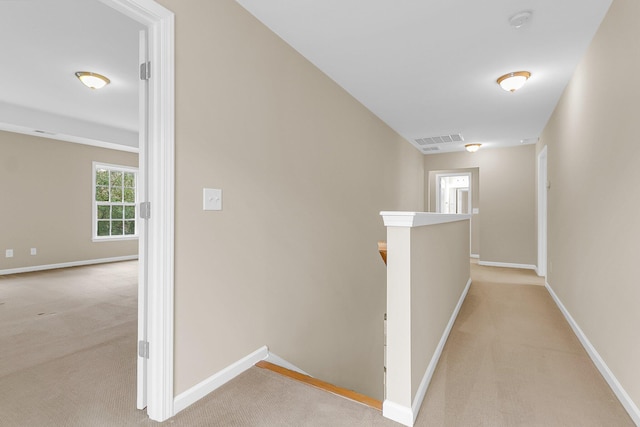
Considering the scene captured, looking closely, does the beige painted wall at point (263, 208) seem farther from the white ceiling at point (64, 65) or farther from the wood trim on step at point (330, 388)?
the white ceiling at point (64, 65)

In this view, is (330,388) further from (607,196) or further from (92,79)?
(92,79)

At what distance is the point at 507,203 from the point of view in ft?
21.9

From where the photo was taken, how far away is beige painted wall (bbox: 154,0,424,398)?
1.81 m

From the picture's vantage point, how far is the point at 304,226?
2.88m

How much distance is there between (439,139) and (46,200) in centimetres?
715

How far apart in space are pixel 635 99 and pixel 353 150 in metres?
2.51

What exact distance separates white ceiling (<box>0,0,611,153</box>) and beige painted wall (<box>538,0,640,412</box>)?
337 mm

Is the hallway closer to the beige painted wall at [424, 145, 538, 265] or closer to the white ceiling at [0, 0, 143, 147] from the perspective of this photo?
the beige painted wall at [424, 145, 538, 265]

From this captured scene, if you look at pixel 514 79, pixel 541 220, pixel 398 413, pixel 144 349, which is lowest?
pixel 398 413

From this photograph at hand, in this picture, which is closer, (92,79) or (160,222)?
(160,222)

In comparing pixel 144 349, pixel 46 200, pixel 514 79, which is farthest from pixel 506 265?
pixel 46 200

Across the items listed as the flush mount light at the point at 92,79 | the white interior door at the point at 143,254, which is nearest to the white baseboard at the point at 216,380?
the white interior door at the point at 143,254

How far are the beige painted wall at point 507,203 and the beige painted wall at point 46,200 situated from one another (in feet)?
25.4

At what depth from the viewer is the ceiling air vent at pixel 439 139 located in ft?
19.3
